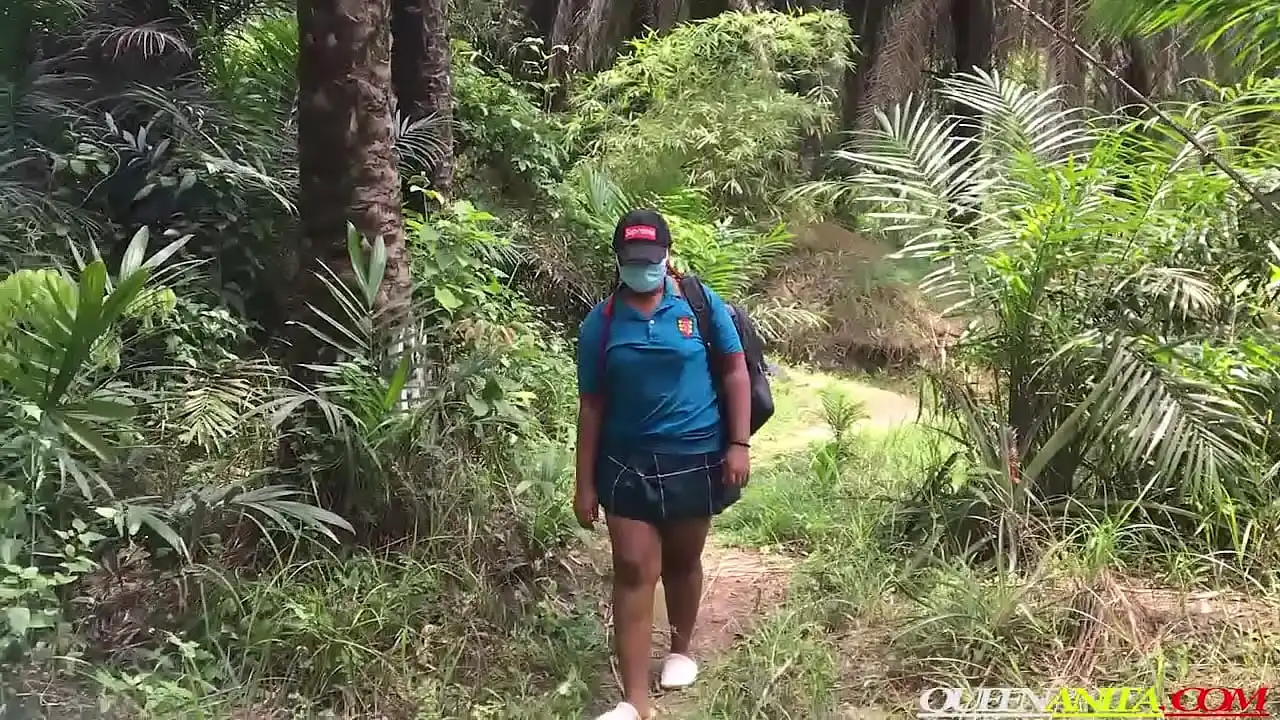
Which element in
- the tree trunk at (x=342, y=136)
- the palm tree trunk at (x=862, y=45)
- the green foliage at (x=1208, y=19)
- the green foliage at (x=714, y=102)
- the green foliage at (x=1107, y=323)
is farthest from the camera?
the palm tree trunk at (x=862, y=45)

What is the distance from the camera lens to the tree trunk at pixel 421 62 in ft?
21.3

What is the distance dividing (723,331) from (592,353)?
0.40 m

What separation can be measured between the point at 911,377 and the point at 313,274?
→ 577cm

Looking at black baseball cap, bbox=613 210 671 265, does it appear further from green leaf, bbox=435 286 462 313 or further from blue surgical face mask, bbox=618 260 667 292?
green leaf, bbox=435 286 462 313

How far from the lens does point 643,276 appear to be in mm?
2934

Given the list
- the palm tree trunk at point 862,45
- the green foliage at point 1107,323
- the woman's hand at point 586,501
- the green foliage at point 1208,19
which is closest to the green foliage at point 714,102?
the palm tree trunk at point 862,45

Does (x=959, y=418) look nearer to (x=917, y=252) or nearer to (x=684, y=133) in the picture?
(x=917, y=252)

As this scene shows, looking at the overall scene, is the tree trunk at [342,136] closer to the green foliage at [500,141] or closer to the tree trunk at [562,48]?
the green foliage at [500,141]

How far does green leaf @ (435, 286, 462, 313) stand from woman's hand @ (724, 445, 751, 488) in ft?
5.89

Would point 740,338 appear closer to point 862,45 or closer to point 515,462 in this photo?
point 515,462

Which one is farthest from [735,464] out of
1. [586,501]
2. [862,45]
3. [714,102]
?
[862,45]

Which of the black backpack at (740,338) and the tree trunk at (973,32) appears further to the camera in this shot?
the tree trunk at (973,32)

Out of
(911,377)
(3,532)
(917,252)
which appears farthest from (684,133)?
(3,532)

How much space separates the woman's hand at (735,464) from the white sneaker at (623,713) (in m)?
→ 0.72
